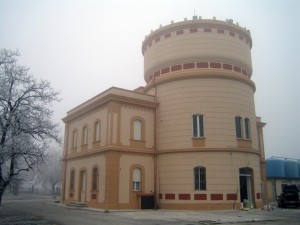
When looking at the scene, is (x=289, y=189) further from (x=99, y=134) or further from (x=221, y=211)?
(x=99, y=134)

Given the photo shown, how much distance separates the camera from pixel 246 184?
979 inches

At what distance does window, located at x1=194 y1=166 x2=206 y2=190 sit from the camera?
23.1m

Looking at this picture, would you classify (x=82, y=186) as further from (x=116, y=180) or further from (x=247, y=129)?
(x=247, y=129)

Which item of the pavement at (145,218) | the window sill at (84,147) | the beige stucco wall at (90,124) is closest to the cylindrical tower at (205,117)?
the pavement at (145,218)

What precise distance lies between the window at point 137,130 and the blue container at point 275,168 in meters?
22.8

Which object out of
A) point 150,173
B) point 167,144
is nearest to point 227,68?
point 167,144

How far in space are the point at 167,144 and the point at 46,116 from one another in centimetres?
1020

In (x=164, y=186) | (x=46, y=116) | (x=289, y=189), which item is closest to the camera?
(x=46, y=116)

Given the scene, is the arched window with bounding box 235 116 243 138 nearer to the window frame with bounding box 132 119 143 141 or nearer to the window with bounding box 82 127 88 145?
the window frame with bounding box 132 119 143 141

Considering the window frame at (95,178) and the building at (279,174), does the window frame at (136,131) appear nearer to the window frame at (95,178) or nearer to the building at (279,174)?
the window frame at (95,178)

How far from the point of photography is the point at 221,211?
21766mm

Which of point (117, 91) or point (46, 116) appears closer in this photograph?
point (46, 116)

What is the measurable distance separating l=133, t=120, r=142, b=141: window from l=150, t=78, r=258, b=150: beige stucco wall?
1.61 m

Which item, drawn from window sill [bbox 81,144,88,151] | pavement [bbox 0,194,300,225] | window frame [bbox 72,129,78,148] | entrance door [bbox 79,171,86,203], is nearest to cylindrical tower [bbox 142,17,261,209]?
pavement [bbox 0,194,300,225]
